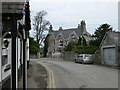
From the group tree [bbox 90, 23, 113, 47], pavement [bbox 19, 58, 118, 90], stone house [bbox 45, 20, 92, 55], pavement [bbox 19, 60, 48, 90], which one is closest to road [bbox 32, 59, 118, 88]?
pavement [bbox 19, 58, 118, 90]

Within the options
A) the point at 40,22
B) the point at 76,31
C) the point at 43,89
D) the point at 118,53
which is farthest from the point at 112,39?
the point at 76,31

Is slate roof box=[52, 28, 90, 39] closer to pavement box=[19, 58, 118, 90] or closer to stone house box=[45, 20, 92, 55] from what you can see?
stone house box=[45, 20, 92, 55]

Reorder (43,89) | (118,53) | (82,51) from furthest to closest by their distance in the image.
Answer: (82,51), (118,53), (43,89)

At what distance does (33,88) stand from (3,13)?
458 cm

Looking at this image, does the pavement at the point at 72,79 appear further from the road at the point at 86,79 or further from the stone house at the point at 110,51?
the stone house at the point at 110,51

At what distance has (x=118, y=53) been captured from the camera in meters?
20.7

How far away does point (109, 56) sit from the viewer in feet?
75.0

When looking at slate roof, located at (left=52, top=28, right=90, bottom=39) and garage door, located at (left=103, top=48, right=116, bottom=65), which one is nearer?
garage door, located at (left=103, top=48, right=116, bottom=65)

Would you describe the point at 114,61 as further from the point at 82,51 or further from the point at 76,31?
the point at 76,31

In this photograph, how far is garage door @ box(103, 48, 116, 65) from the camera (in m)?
21.7

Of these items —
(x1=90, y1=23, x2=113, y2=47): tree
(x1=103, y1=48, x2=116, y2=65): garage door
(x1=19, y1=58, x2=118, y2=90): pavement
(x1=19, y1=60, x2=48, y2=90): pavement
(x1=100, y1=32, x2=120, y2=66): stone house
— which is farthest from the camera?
(x1=90, y1=23, x2=113, y2=47): tree

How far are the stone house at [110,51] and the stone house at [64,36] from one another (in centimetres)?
4441

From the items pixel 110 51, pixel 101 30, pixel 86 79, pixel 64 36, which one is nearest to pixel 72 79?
pixel 86 79

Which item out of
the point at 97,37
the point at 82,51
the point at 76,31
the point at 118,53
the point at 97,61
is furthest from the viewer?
the point at 76,31
